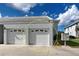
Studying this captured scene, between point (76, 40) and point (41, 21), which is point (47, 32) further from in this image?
point (76, 40)

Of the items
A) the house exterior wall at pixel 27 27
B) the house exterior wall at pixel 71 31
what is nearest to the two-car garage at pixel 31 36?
the house exterior wall at pixel 27 27

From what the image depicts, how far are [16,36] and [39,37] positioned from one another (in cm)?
259

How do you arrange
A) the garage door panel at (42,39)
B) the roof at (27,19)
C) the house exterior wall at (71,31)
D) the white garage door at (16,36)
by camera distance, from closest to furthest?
the garage door panel at (42,39) < the roof at (27,19) < the white garage door at (16,36) < the house exterior wall at (71,31)

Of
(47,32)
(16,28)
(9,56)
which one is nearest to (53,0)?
(47,32)

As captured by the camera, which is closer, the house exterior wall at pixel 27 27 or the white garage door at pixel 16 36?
the house exterior wall at pixel 27 27

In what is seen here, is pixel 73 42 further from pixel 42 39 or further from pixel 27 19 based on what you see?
pixel 27 19

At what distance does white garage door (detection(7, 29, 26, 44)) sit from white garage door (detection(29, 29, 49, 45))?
89cm

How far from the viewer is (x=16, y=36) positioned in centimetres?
2522

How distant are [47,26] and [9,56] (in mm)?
7427

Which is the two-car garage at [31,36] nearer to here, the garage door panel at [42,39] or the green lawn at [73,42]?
the garage door panel at [42,39]

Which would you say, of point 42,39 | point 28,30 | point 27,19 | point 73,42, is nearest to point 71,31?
point 73,42

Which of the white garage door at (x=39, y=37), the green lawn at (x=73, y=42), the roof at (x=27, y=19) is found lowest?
the green lawn at (x=73, y=42)

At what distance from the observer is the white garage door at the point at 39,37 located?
80.5ft

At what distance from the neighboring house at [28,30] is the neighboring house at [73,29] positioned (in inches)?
61.9
